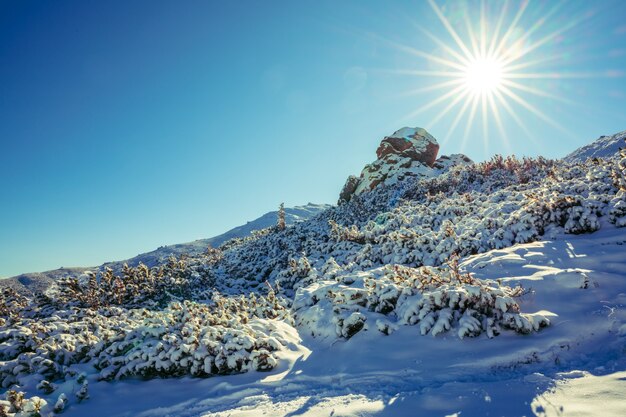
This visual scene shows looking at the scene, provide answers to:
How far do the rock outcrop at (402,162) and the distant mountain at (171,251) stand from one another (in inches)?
259

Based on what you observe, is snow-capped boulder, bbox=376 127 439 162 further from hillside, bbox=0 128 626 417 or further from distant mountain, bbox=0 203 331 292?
hillside, bbox=0 128 626 417

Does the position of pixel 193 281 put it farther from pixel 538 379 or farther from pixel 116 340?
pixel 538 379

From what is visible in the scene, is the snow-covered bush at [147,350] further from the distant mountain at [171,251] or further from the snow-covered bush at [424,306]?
the distant mountain at [171,251]

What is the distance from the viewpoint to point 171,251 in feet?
226

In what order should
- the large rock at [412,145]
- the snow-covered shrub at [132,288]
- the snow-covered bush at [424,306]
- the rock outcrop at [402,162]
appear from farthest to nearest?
1. the large rock at [412,145]
2. the rock outcrop at [402,162]
3. the snow-covered shrub at [132,288]
4. the snow-covered bush at [424,306]

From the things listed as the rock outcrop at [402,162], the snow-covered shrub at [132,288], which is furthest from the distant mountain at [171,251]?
the snow-covered shrub at [132,288]

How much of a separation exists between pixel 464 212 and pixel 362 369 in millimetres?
13558

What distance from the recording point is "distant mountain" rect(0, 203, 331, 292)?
169ft

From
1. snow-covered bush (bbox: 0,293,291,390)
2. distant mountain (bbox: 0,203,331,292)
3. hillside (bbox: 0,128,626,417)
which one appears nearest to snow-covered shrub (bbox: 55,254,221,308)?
hillside (bbox: 0,128,626,417)

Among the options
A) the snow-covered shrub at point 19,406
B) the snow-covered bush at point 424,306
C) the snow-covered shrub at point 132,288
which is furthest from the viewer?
the snow-covered shrub at point 132,288

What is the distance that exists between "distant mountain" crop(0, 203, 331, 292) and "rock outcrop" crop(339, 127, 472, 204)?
21.6ft

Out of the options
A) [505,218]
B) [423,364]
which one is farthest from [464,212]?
[423,364]

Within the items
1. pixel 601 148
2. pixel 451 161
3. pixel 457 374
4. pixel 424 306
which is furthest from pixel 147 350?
pixel 451 161

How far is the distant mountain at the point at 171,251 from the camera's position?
169 ft
